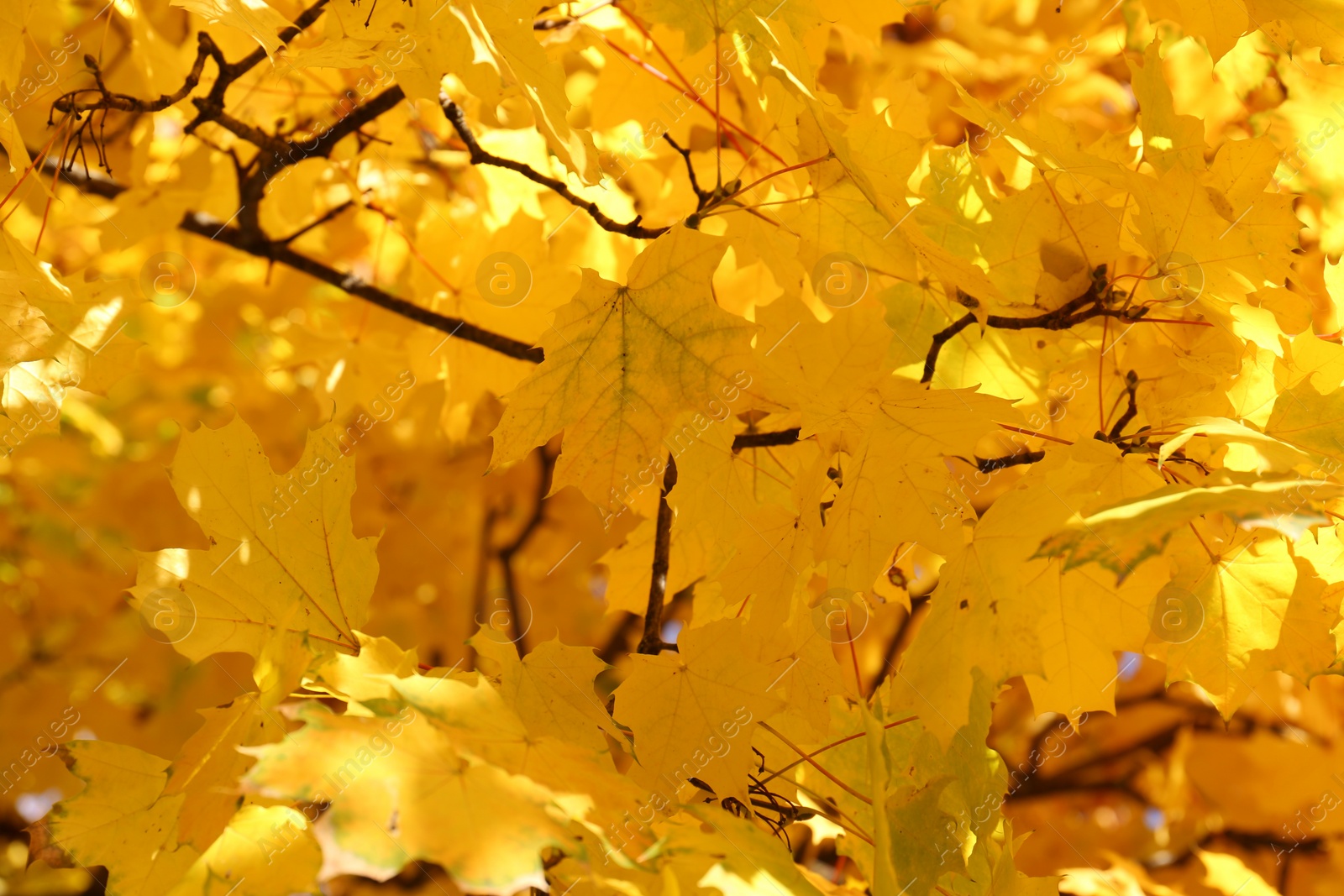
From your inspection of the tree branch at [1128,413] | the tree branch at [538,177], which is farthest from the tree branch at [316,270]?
the tree branch at [1128,413]

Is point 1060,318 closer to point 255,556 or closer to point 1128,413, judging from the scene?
point 1128,413

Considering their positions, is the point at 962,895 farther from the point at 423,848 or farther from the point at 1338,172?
the point at 1338,172

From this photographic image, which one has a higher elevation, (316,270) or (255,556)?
(316,270)

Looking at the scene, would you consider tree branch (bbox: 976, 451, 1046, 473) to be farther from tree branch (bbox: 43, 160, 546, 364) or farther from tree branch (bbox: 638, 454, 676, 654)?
tree branch (bbox: 43, 160, 546, 364)

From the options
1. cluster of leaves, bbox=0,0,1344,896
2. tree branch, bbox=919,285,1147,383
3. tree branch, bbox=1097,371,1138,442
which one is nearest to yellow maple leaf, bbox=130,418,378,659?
cluster of leaves, bbox=0,0,1344,896

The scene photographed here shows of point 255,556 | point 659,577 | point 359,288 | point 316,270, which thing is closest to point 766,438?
point 659,577

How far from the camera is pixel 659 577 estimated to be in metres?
1.35

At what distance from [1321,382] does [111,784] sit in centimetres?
169

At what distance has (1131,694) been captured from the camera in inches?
121

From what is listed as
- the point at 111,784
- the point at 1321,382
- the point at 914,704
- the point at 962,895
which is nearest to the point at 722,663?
the point at 914,704

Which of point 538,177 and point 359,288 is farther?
point 359,288

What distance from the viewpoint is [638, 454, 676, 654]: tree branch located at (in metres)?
1.32

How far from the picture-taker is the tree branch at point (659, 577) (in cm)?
132

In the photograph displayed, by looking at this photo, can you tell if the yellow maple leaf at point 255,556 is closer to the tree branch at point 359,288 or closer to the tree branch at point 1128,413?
the tree branch at point 359,288
